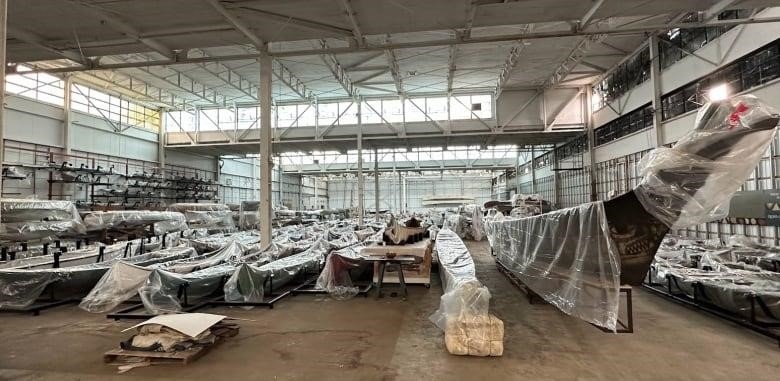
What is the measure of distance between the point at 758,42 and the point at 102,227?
51.1 ft

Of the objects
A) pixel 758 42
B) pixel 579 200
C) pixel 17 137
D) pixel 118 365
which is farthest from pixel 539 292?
pixel 17 137

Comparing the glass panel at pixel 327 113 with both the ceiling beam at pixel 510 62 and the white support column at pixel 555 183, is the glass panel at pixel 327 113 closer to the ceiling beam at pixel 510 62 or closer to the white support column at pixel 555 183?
the ceiling beam at pixel 510 62

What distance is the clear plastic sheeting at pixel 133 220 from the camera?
9.52 meters

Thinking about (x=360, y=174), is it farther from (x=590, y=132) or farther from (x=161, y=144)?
(x=161, y=144)

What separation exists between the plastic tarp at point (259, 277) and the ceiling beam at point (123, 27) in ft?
16.9

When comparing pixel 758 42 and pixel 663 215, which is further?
pixel 758 42

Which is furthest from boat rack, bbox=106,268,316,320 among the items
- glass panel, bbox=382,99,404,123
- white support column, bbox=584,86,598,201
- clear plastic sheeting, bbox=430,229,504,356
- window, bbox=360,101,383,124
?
white support column, bbox=584,86,598,201

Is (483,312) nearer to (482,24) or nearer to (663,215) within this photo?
(663,215)

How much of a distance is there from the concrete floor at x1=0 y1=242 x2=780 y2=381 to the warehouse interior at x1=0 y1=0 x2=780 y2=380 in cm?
4

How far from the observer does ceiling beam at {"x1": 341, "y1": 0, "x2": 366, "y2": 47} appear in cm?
654

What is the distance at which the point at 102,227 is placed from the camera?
9484 millimetres

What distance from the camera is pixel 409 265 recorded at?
7379 mm

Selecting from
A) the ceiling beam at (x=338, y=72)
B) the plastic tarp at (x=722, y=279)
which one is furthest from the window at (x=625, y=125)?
the ceiling beam at (x=338, y=72)

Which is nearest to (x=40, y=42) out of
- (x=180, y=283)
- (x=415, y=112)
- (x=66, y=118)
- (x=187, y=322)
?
(x=180, y=283)
